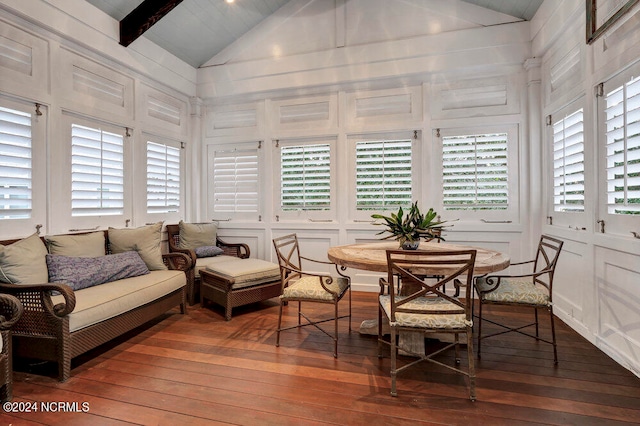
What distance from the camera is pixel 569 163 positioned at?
3.15 metres

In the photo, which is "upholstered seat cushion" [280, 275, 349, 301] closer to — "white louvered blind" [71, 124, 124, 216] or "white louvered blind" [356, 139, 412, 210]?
"white louvered blind" [356, 139, 412, 210]

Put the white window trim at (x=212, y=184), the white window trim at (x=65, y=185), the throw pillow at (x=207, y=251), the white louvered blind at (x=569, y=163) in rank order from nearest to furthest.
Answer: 1. the white louvered blind at (x=569, y=163)
2. the white window trim at (x=65, y=185)
3. the throw pillow at (x=207, y=251)
4. the white window trim at (x=212, y=184)

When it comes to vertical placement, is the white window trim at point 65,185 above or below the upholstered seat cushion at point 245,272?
above

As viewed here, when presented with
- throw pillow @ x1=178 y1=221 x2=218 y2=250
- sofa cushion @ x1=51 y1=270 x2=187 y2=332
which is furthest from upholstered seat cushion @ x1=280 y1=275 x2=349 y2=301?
throw pillow @ x1=178 y1=221 x2=218 y2=250

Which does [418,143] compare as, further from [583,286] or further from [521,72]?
[583,286]

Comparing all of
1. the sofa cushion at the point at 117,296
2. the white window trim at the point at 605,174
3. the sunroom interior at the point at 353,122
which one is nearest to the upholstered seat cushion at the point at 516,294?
the sunroom interior at the point at 353,122

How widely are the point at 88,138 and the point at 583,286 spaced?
4932 mm

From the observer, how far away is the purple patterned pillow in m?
2.64

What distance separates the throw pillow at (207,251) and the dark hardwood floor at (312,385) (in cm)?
139

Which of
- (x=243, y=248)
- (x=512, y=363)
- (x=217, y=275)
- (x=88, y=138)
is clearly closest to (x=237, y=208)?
(x=243, y=248)

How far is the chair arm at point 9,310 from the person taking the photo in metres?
2.02

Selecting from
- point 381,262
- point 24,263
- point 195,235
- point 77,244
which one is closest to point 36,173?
point 77,244

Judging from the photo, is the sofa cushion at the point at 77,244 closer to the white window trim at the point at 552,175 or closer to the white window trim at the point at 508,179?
the white window trim at the point at 508,179

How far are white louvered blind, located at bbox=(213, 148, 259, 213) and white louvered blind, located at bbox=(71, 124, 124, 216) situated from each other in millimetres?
1398
